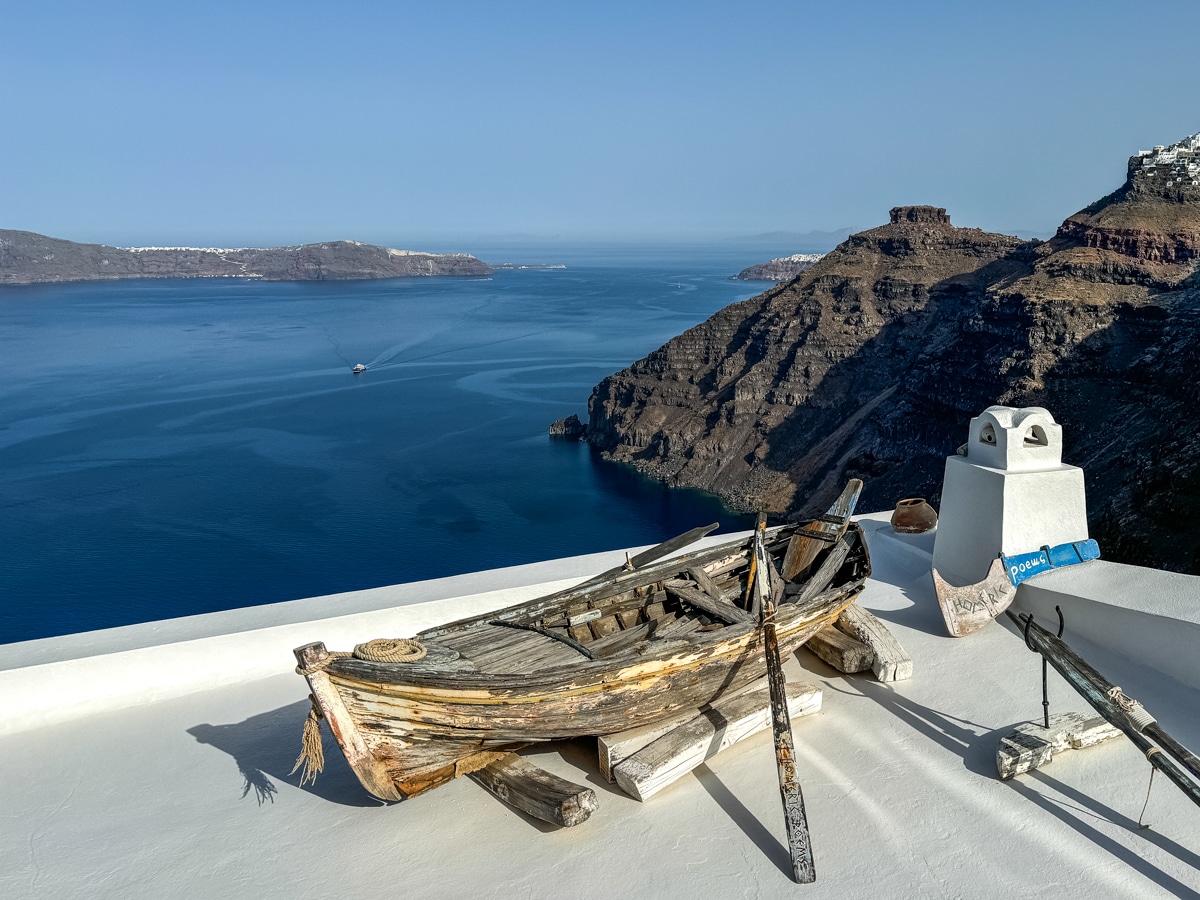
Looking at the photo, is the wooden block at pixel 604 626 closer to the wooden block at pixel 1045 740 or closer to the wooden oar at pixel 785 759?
the wooden oar at pixel 785 759

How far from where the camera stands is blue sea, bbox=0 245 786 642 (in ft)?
120

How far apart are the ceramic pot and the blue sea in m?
28.4

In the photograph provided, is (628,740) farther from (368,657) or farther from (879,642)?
(879,642)

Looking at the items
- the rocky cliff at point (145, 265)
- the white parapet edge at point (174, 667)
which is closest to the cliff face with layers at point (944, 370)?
the white parapet edge at point (174, 667)

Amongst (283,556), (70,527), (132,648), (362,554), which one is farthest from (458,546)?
(132,648)

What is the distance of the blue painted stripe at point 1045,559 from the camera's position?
7.79 m

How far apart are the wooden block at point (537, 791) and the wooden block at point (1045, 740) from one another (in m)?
2.65

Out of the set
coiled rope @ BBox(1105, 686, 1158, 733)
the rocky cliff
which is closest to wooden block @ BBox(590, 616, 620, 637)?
coiled rope @ BBox(1105, 686, 1158, 733)

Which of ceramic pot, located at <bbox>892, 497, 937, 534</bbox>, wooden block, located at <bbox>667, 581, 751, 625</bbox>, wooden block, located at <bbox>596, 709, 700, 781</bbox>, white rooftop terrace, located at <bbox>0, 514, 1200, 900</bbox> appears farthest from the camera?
ceramic pot, located at <bbox>892, 497, 937, 534</bbox>

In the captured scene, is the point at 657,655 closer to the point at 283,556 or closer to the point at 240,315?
the point at 283,556

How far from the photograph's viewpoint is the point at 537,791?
→ 16.9ft

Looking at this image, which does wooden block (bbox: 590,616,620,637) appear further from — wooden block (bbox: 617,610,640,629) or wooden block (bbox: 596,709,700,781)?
wooden block (bbox: 596,709,700,781)

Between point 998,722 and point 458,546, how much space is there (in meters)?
36.2

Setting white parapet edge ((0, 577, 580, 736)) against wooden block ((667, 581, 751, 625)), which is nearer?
wooden block ((667, 581, 751, 625))
